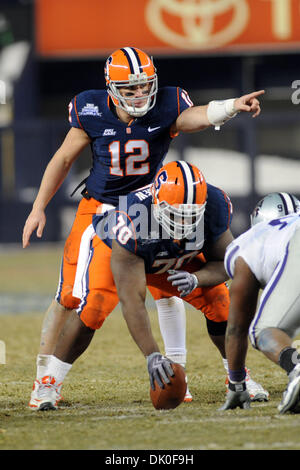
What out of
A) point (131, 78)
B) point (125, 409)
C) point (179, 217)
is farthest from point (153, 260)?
point (131, 78)

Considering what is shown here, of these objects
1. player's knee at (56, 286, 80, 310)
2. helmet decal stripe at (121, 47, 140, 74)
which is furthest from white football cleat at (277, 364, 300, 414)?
helmet decal stripe at (121, 47, 140, 74)

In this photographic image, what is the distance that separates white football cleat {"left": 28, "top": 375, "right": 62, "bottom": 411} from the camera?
15.6ft

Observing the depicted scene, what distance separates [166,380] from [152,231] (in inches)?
30.5

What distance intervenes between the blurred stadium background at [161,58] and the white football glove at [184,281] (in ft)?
33.3

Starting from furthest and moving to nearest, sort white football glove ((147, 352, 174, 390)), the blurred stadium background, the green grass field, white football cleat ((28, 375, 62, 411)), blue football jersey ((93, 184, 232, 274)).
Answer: the blurred stadium background, white football cleat ((28, 375, 62, 411)), blue football jersey ((93, 184, 232, 274)), white football glove ((147, 352, 174, 390)), the green grass field

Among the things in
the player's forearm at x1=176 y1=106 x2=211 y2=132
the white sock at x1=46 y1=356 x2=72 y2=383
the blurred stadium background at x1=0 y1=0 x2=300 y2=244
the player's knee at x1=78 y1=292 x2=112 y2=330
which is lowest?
the blurred stadium background at x1=0 y1=0 x2=300 y2=244

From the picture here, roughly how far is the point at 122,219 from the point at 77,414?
101 cm

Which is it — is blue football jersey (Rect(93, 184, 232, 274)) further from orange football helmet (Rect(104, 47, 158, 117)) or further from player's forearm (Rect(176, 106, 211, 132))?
orange football helmet (Rect(104, 47, 158, 117))

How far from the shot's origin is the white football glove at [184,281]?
15.4 feet

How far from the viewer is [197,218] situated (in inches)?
182

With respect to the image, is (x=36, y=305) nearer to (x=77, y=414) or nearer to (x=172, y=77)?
(x=77, y=414)

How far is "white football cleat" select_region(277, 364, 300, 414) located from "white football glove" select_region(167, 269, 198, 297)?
3.01 ft

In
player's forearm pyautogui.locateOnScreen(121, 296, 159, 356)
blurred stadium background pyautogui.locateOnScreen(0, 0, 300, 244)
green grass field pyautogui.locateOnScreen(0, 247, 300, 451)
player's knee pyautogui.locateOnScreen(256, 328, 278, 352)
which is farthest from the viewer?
blurred stadium background pyautogui.locateOnScreen(0, 0, 300, 244)

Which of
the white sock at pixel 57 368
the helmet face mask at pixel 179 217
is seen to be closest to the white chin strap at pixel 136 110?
the helmet face mask at pixel 179 217
